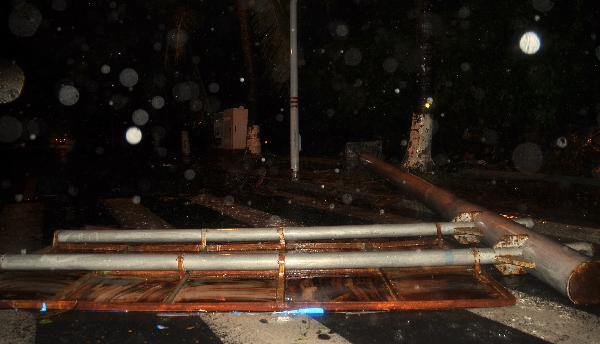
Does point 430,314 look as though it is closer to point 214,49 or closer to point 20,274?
point 20,274

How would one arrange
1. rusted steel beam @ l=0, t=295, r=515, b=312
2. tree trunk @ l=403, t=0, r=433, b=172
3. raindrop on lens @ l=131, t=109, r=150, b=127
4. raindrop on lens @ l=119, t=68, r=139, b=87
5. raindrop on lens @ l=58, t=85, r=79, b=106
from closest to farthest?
rusted steel beam @ l=0, t=295, r=515, b=312, tree trunk @ l=403, t=0, r=433, b=172, raindrop on lens @ l=119, t=68, r=139, b=87, raindrop on lens @ l=58, t=85, r=79, b=106, raindrop on lens @ l=131, t=109, r=150, b=127

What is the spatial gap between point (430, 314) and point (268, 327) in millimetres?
1188

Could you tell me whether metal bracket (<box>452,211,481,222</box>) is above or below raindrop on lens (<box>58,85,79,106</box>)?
below

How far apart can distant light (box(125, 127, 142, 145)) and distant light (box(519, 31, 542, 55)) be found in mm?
29212

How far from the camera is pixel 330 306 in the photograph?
3.23 meters

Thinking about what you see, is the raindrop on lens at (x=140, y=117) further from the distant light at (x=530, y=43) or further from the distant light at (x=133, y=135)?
the distant light at (x=530, y=43)

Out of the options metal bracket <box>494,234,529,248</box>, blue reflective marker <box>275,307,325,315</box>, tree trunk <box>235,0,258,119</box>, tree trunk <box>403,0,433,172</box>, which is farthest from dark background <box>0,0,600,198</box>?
blue reflective marker <box>275,307,325,315</box>

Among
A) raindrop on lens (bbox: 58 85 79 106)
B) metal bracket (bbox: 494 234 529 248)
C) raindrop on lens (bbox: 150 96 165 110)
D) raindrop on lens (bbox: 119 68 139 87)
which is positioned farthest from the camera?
raindrop on lens (bbox: 58 85 79 106)

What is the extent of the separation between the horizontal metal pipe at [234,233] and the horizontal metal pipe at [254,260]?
74 cm

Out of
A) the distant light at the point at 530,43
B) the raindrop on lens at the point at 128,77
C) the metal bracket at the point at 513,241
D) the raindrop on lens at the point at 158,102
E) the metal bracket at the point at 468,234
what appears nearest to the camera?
the metal bracket at the point at 513,241

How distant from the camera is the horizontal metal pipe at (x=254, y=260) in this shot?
11.1 feet

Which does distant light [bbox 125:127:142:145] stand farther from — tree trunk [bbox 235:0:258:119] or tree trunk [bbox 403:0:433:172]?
tree trunk [bbox 403:0:433:172]

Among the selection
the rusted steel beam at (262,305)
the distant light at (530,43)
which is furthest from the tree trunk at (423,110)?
the rusted steel beam at (262,305)

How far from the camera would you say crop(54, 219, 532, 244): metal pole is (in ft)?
13.9
